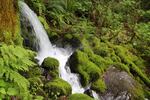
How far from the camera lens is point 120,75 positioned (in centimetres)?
875

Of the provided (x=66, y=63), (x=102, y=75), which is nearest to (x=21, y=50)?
(x=66, y=63)

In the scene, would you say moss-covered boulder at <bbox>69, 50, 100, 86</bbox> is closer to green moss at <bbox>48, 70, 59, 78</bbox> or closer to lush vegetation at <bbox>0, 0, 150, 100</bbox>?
lush vegetation at <bbox>0, 0, 150, 100</bbox>

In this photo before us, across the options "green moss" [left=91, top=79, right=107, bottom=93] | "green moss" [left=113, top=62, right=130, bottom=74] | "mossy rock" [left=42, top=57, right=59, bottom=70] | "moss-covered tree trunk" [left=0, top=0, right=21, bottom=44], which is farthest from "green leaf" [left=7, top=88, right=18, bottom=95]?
"green moss" [left=113, top=62, right=130, bottom=74]

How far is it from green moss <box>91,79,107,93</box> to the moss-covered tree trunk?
2304 millimetres

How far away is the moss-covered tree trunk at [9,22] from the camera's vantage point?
5.78 meters

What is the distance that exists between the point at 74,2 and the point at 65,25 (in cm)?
278

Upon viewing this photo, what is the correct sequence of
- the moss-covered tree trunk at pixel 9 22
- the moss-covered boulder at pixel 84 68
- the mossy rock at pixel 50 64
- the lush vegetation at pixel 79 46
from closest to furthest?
the lush vegetation at pixel 79 46
the moss-covered tree trunk at pixel 9 22
the mossy rock at pixel 50 64
the moss-covered boulder at pixel 84 68

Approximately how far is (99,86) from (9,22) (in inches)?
112

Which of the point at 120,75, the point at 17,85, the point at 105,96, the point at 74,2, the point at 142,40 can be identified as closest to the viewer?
the point at 17,85

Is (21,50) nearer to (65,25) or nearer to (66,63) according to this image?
(66,63)

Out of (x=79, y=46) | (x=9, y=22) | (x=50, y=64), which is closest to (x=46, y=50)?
(x=79, y=46)

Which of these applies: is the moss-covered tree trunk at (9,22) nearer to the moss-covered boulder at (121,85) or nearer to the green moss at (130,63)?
the moss-covered boulder at (121,85)

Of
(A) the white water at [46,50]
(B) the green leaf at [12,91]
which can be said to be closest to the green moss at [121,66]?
(A) the white water at [46,50]

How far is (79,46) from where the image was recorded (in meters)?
9.14
